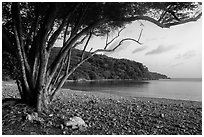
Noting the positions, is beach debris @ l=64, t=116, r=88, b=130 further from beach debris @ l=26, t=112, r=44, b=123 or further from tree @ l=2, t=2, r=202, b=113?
tree @ l=2, t=2, r=202, b=113

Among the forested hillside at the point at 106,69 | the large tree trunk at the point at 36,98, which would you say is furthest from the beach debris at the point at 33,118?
the forested hillside at the point at 106,69

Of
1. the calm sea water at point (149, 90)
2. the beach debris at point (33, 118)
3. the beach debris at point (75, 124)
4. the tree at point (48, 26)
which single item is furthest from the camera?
the calm sea water at point (149, 90)

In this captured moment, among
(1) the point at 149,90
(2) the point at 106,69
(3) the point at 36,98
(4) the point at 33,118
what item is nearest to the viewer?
(4) the point at 33,118

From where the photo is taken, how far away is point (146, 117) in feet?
26.7

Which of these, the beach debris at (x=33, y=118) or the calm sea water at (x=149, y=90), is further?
the calm sea water at (x=149, y=90)

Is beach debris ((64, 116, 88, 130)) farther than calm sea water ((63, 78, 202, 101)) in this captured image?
No

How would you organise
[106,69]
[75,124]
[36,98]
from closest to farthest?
[75,124] → [36,98] → [106,69]

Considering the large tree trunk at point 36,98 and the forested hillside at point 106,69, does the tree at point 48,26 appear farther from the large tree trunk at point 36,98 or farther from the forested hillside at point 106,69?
the forested hillside at point 106,69

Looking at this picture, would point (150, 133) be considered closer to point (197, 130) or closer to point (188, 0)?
point (197, 130)

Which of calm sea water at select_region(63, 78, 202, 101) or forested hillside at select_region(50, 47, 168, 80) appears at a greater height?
forested hillside at select_region(50, 47, 168, 80)

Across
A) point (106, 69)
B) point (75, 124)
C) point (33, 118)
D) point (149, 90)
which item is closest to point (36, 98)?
point (33, 118)

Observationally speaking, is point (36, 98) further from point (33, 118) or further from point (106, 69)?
point (106, 69)

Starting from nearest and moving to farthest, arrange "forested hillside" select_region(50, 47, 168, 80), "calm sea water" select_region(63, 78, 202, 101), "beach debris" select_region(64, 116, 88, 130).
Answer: "beach debris" select_region(64, 116, 88, 130) < "calm sea water" select_region(63, 78, 202, 101) < "forested hillside" select_region(50, 47, 168, 80)

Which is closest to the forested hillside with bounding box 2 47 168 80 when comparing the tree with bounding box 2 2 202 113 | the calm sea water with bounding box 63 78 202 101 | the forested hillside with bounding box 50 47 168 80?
the forested hillside with bounding box 50 47 168 80
